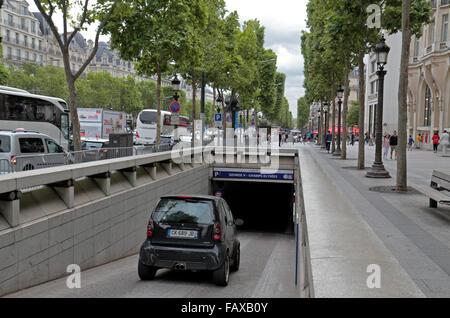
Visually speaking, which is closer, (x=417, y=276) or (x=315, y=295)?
(x=315, y=295)

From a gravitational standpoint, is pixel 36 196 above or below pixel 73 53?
below

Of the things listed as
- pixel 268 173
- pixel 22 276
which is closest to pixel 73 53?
pixel 268 173

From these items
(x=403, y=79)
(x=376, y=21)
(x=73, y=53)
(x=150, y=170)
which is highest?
(x=73, y=53)

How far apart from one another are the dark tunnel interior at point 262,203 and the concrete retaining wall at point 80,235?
54.0 feet

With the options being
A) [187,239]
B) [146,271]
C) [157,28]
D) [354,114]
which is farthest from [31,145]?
[354,114]

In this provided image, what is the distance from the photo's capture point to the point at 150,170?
1415cm

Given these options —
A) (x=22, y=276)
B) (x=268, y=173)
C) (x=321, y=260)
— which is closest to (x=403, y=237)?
(x=321, y=260)

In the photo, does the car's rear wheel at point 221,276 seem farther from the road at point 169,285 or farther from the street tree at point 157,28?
the street tree at point 157,28

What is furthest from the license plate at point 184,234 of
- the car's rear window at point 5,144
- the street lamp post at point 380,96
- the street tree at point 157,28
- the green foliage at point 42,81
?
the green foliage at point 42,81

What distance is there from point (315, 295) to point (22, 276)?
5040 mm

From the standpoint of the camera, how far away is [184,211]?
7562 mm

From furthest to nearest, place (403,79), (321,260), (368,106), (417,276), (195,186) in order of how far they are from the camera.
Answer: (368,106)
(195,186)
(403,79)
(417,276)
(321,260)
